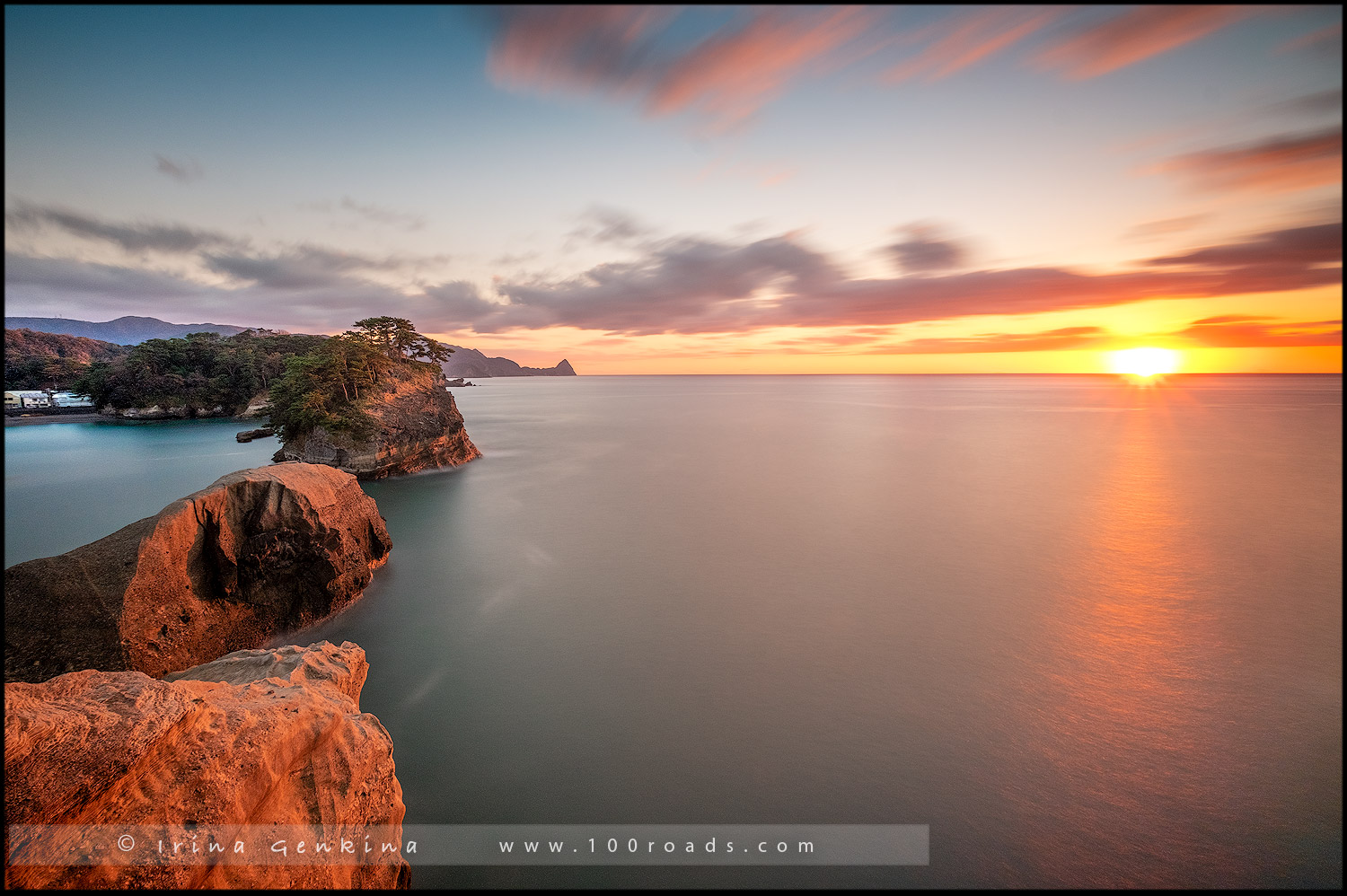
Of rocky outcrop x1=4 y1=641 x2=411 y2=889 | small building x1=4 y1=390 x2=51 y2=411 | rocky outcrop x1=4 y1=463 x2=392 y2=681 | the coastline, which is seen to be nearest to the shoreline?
Answer: the coastline

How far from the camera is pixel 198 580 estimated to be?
8.89 metres

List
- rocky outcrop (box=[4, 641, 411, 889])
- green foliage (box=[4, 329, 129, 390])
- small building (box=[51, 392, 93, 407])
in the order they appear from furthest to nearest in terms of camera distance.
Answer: green foliage (box=[4, 329, 129, 390])
small building (box=[51, 392, 93, 407])
rocky outcrop (box=[4, 641, 411, 889])

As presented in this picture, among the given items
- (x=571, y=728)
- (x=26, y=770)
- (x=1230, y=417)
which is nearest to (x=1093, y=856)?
(x=571, y=728)

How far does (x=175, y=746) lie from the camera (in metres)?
4.19

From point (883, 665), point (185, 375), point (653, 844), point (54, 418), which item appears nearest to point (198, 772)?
point (653, 844)

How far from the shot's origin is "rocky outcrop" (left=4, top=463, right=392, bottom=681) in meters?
7.28

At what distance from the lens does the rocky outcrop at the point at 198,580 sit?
728 centimetres

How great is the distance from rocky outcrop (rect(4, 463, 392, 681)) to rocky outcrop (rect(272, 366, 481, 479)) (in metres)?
13.0

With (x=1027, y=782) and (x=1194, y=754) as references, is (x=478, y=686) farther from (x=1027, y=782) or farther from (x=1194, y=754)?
(x=1194, y=754)

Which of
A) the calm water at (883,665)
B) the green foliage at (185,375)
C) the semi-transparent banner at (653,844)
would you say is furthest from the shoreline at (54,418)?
the semi-transparent banner at (653,844)

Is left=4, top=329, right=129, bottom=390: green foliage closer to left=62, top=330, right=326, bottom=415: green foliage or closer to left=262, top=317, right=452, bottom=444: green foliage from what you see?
left=62, top=330, right=326, bottom=415: green foliage

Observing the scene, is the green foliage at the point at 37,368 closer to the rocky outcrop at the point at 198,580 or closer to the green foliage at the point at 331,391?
the green foliage at the point at 331,391

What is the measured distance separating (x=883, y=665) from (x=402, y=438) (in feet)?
78.0

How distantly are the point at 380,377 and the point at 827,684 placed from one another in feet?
84.4
